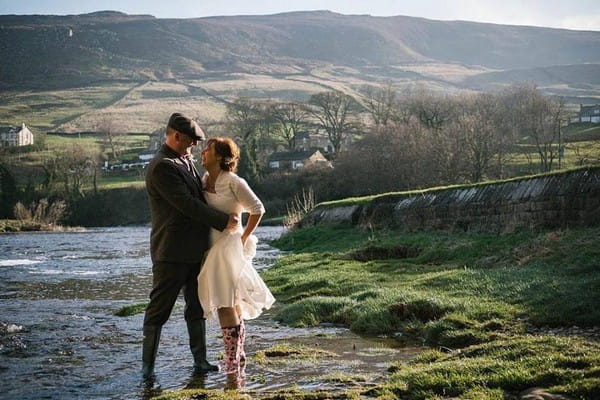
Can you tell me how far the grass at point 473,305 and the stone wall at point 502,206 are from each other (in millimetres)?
684

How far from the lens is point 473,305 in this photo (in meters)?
9.98

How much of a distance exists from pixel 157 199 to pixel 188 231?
1.94 feet

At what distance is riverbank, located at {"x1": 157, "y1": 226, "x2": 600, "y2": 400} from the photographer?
629 centimetres

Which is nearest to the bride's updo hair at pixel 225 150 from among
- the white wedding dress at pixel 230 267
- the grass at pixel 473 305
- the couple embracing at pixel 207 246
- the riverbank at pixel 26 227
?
the couple embracing at pixel 207 246

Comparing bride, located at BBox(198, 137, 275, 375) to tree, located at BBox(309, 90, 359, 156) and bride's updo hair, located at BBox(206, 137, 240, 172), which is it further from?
tree, located at BBox(309, 90, 359, 156)

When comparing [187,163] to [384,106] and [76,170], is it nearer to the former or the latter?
[384,106]

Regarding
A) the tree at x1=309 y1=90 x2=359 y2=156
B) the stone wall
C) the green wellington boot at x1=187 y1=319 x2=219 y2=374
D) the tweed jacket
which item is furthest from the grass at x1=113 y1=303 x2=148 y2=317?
the tree at x1=309 y1=90 x2=359 y2=156

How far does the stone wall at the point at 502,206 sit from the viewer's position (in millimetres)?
→ 15125

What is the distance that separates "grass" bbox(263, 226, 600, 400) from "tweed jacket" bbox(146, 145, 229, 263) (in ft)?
8.89

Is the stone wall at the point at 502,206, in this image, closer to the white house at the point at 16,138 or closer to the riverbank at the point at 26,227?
the riverbank at the point at 26,227

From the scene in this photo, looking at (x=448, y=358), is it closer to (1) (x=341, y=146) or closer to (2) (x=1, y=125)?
(1) (x=341, y=146)

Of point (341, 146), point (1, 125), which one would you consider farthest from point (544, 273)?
point (1, 125)

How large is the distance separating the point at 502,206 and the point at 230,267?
11975 millimetres

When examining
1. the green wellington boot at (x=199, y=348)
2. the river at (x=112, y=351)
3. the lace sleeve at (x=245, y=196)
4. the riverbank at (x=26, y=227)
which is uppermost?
the lace sleeve at (x=245, y=196)
